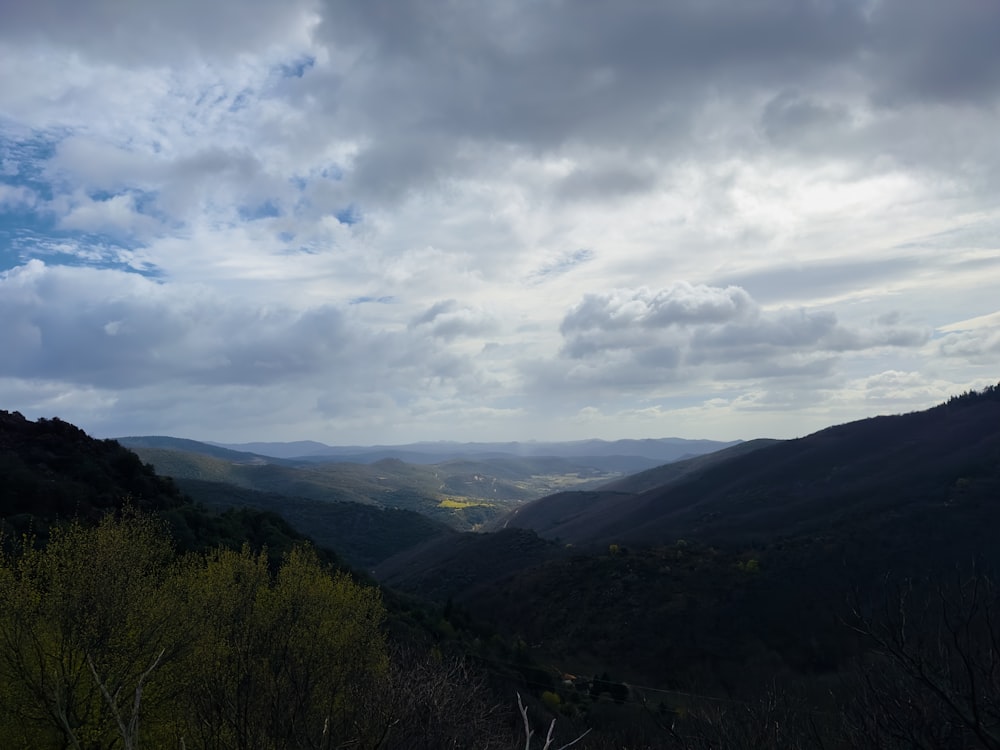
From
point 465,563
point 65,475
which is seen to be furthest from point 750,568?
point 65,475

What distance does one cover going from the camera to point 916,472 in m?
94.6

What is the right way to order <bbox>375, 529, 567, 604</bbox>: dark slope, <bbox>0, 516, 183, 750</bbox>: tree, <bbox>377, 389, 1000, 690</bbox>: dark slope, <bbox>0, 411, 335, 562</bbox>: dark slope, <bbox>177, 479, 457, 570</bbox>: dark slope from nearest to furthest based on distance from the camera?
<bbox>0, 516, 183, 750</bbox>: tree
<bbox>0, 411, 335, 562</bbox>: dark slope
<bbox>377, 389, 1000, 690</bbox>: dark slope
<bbox>375, 529, 567, 604</bbox>: dark slope
<bbox>177, 479, 457, 570</bbox>: dark slope

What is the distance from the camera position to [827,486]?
4242 inches

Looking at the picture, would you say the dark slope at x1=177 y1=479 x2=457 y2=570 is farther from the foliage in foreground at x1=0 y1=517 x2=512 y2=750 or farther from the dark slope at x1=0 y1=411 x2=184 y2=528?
the foliage in foreground at x1=0 y1=517 x2=512 y2=750

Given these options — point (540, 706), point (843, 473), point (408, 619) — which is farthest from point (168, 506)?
point (843, 473)

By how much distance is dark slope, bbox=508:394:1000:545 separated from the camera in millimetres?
80125

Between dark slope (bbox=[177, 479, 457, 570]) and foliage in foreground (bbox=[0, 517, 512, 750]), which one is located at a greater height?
foliage in foreground (bbox=[0, 517, 512, 750])

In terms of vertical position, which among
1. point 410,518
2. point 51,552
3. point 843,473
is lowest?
point 410,518

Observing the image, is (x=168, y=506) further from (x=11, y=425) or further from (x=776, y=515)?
(x=776, y=515)

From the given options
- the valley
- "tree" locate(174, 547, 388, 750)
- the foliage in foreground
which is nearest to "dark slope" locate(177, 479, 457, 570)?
the valley

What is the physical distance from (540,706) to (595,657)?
62.2 ft

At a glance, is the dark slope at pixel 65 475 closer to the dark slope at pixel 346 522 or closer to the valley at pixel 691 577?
the valley at pixel 691 577

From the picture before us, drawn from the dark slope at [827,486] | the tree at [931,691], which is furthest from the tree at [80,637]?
the dark slope at [827,486]

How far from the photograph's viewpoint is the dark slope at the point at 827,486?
263 ft
